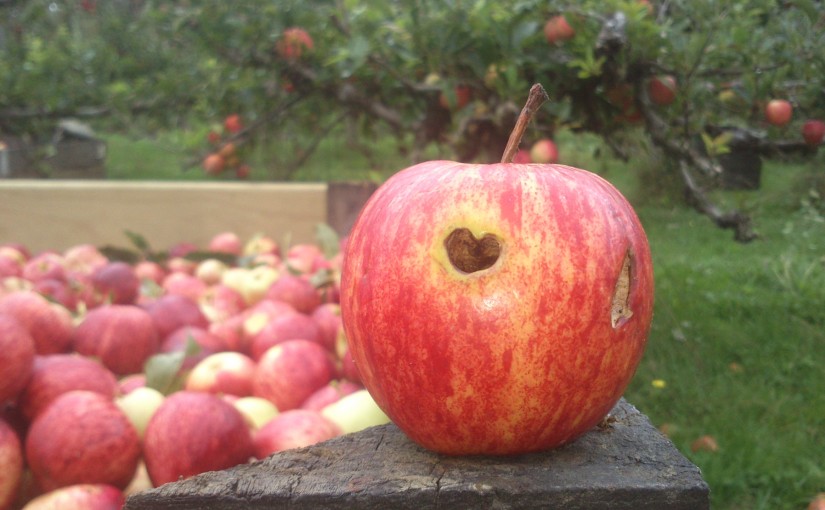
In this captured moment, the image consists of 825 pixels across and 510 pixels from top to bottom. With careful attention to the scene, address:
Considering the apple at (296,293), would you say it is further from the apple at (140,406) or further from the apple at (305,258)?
the apple at (140,406)

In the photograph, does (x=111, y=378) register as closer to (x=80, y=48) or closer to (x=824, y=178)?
(x=824, y=178)

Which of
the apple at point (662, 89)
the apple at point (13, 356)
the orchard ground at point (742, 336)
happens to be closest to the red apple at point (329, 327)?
the apple at point (13, 356)

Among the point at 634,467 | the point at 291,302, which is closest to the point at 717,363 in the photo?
the point at 291,302

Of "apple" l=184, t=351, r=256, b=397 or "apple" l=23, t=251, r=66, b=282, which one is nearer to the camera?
"apple" l=184, t=351, r=256, b=397

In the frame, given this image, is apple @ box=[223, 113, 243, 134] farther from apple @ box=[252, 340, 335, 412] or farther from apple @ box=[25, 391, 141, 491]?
apple @ box=[25, 391, 141, 491]

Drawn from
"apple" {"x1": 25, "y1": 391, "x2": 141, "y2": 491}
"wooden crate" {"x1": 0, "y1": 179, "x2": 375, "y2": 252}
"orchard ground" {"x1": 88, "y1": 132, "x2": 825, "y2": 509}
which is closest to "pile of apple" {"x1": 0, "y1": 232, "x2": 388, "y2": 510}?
"apple" {"x1": 25, "y1": 391, "x2": 141, "y2": 491}
